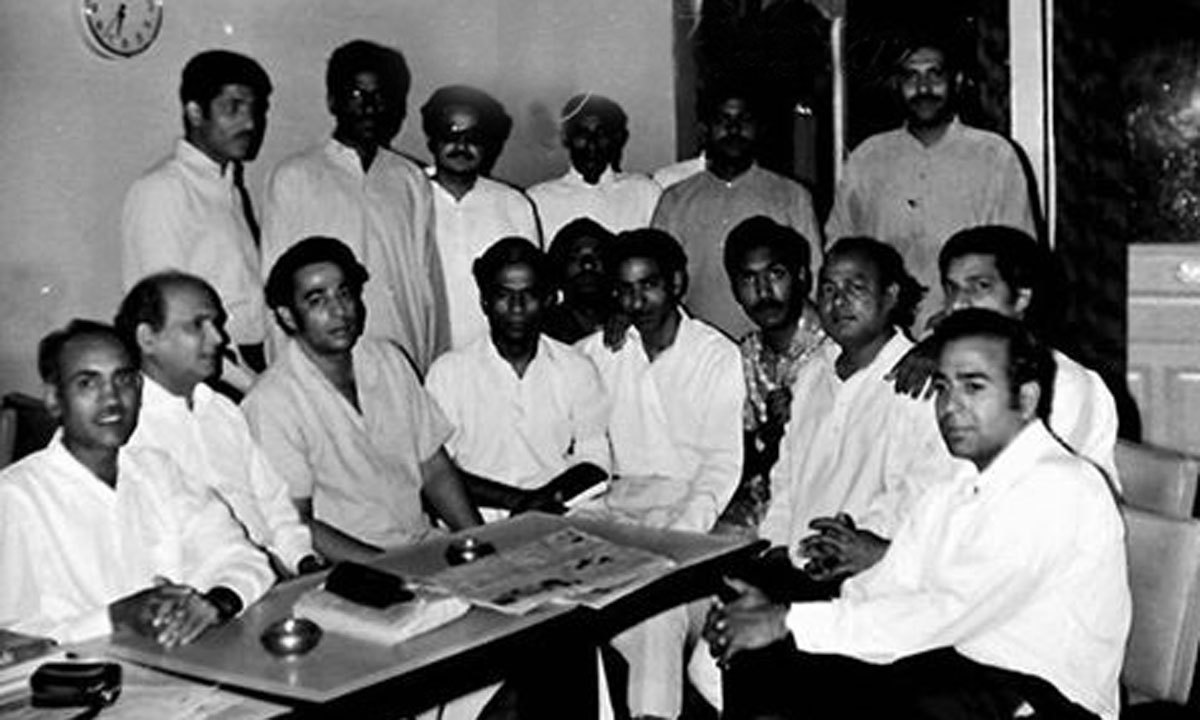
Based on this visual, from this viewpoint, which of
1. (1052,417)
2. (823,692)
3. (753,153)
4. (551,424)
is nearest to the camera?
(823,692)

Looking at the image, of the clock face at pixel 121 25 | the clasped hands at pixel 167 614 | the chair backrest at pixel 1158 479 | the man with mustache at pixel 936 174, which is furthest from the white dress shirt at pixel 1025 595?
the clock face at pixel 121 25

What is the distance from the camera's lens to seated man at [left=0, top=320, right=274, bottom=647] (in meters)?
2.87

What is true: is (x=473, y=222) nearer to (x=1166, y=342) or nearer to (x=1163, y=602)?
(x=1166, y=342)

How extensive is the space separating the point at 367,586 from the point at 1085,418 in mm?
1584

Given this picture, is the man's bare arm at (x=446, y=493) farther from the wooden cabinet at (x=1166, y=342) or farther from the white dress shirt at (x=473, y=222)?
the wooden cabinet at (x=1166, y=342)

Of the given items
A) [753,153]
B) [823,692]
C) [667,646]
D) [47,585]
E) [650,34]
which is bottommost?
[667,646]

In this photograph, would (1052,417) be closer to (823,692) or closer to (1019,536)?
(1019,536)

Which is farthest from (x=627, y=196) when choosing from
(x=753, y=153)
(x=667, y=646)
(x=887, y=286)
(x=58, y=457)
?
(x=58, y=457)

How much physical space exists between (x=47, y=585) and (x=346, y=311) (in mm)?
1179

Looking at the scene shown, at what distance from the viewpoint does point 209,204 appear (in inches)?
177

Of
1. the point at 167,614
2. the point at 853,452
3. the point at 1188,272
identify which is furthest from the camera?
the point at 1188,272

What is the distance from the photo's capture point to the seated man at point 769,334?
4332 millimetres

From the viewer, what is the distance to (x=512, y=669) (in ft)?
8.53

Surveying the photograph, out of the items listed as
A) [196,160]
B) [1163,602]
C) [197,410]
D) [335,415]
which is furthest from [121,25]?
[1163,602]
